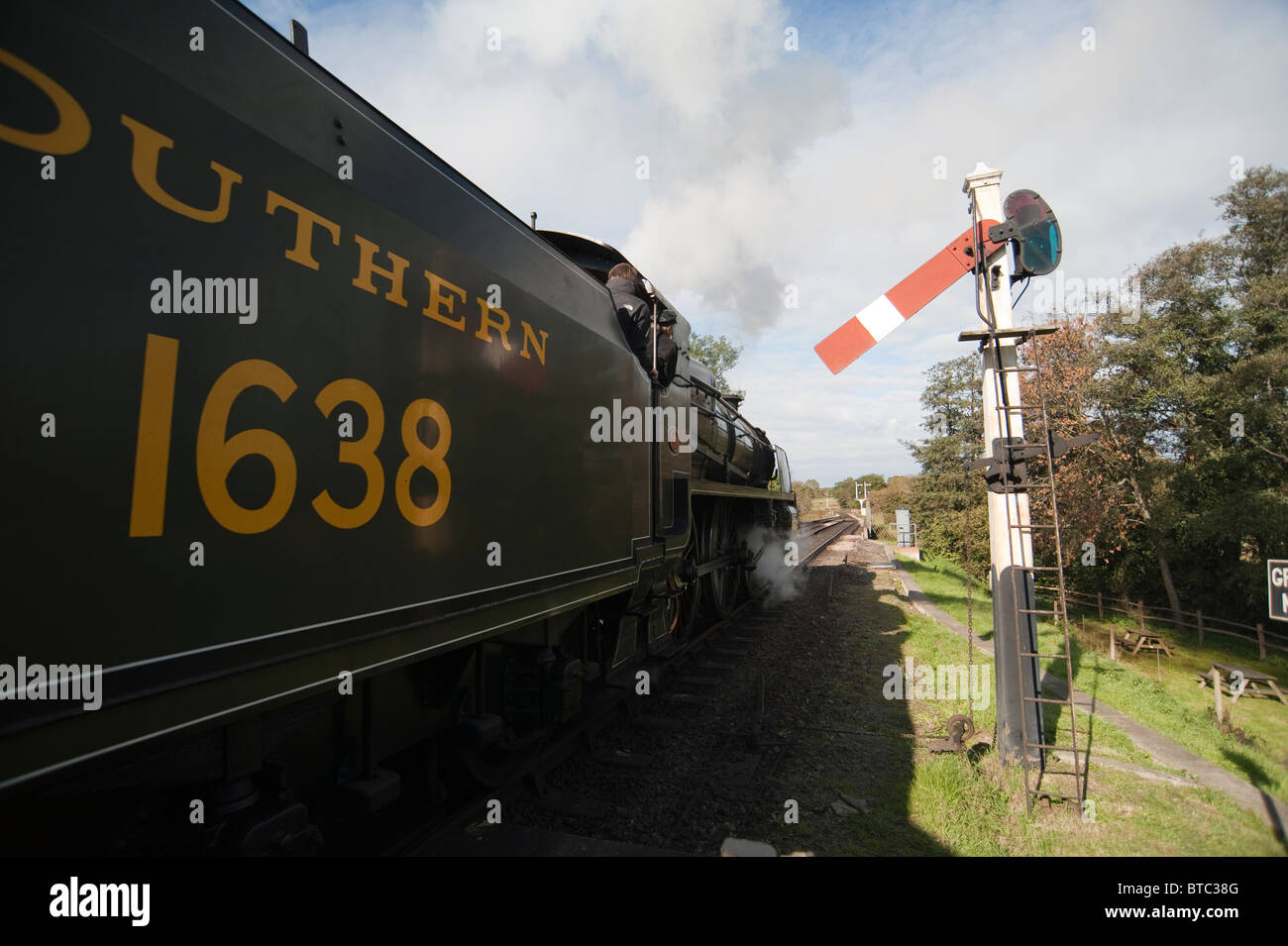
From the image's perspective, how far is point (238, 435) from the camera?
1.61 meters

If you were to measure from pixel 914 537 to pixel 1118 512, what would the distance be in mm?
8374

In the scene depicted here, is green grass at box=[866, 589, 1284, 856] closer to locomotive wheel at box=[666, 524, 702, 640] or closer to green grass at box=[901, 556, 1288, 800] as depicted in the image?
green grass at box=[901, 556, 1288, 800]

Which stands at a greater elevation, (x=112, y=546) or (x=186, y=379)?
(x=186, y=379)

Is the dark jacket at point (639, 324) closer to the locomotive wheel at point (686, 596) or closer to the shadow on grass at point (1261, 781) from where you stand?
the locomotive wheel at point (686, 596)

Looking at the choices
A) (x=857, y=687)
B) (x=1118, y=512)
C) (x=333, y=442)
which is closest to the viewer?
(x=333, y=442)

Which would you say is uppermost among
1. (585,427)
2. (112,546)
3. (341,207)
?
(341,207)

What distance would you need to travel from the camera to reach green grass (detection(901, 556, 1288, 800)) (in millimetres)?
4883

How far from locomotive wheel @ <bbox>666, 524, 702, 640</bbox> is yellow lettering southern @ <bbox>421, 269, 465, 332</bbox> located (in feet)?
12.2

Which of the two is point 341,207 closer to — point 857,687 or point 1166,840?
point 1166,840

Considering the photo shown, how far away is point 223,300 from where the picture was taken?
1.59 metres

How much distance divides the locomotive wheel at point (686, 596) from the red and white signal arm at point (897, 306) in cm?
222

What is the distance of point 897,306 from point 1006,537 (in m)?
1.87

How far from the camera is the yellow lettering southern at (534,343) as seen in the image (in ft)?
9.84
